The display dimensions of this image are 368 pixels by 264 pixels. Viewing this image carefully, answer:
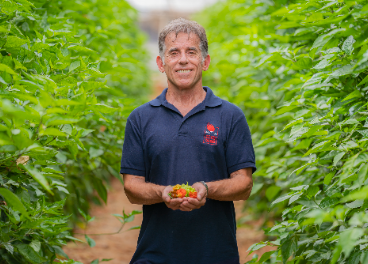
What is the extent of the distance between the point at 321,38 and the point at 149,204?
53.3 inches

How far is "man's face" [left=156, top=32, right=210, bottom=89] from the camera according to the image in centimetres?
245

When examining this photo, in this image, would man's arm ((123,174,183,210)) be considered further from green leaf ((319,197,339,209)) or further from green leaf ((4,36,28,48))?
green leaf ((4,36,28,48))

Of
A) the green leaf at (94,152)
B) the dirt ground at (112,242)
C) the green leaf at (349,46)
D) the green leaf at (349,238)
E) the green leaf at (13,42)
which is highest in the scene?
the green leaf at (13,42)

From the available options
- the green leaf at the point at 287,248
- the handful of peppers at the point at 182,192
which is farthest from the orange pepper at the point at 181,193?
the green leaf at the point at 287,248

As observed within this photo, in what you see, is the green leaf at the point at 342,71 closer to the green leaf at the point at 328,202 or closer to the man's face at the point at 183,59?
the green leaf at the point at 328,202

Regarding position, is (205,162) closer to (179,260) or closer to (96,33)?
(179,260)

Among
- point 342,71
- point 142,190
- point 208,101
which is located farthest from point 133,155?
point 342,71

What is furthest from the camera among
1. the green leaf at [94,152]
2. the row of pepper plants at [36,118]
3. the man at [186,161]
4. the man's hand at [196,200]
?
the green leaf at [94,152]

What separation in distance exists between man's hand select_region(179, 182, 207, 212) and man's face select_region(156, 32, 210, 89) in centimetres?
66

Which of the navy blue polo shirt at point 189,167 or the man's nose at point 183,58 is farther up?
the man's nose at point 183,58

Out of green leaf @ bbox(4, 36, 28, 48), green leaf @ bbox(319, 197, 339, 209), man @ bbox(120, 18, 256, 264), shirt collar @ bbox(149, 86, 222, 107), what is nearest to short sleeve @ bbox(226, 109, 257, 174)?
man @ bbox(120, 18, 256, 264)

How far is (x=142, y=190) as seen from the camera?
7.46ft

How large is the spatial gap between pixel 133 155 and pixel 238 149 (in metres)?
0.61

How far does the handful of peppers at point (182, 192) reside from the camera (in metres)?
2.07
